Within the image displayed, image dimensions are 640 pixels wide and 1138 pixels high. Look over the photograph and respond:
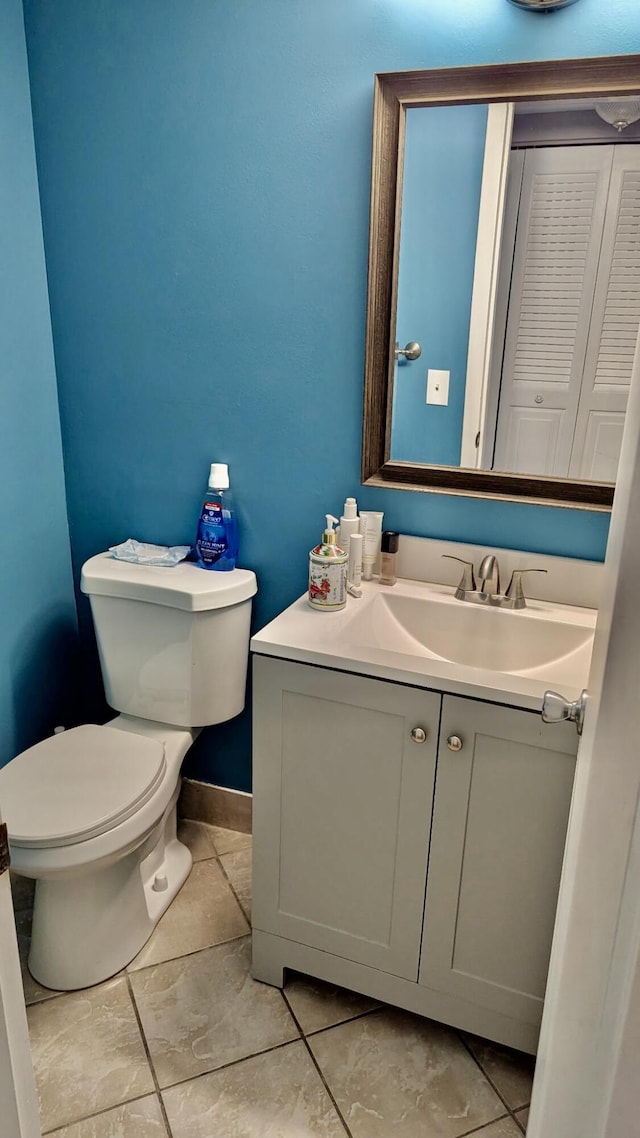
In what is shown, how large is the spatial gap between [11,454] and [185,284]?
57 centimetres

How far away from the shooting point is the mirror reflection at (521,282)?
144 cm

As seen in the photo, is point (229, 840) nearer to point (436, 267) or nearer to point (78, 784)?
point (78, 784)

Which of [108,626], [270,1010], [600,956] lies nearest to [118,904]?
[270,1010]

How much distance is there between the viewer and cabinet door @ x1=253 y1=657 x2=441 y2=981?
4.75ft

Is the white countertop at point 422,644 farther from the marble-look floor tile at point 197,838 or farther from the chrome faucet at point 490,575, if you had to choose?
the marble-look floor tile at point 197,838

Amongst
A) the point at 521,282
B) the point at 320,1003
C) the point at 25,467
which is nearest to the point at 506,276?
the point at 521,282

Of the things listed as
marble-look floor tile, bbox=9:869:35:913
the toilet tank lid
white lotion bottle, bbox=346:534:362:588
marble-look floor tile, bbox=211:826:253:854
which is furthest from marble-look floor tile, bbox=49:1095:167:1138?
white lotion bottle, bbox=346:534:362:588

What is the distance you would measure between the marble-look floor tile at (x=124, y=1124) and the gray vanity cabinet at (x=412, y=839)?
390 mm

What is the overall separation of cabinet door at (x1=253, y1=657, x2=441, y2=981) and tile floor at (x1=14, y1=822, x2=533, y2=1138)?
16 centimetres

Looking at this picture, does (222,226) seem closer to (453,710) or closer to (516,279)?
(516,279)

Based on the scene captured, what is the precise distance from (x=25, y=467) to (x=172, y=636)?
57cm

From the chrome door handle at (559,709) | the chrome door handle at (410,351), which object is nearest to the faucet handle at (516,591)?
the chrome door handle at (410,351)

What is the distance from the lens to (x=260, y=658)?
150 cm

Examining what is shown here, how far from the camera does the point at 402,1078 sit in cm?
155
